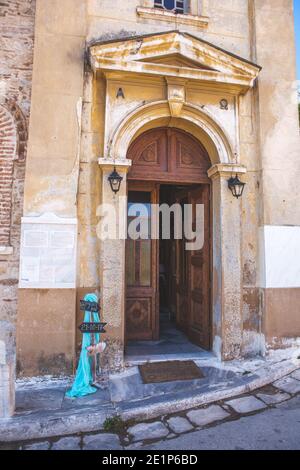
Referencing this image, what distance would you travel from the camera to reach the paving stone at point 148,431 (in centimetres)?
325

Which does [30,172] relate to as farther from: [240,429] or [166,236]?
[240,429]

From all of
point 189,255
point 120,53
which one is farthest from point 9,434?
point 120,53

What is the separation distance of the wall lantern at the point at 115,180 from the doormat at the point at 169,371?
8.79ft

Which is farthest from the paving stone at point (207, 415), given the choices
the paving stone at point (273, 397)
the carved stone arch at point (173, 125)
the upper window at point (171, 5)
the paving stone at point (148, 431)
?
the upper window at point (171, 5)

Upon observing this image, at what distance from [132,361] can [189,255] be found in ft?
7.41

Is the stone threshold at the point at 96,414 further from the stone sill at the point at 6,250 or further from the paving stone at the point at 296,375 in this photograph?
the stone sill at the point at 6,250

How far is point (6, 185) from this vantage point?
16.6 feet

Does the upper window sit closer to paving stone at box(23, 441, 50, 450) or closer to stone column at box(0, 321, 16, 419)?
stone column at box(0, 321, 16, 419)

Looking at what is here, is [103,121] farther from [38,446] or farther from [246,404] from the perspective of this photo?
[246,404]

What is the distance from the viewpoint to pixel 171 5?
5.72 metres

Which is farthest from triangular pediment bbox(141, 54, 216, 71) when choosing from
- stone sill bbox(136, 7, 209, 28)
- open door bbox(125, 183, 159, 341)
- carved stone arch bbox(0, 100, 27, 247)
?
carved stone arch bbox(0, 100, 27, 247)

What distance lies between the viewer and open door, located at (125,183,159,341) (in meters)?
5.97

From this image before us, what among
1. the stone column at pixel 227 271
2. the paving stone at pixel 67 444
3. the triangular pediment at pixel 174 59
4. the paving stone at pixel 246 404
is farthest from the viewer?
the stone column at pixel 227 271

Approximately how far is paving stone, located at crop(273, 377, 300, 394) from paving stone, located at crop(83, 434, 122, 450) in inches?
92.6
